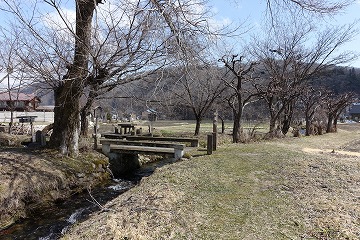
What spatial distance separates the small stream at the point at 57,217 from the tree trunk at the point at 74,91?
238cm

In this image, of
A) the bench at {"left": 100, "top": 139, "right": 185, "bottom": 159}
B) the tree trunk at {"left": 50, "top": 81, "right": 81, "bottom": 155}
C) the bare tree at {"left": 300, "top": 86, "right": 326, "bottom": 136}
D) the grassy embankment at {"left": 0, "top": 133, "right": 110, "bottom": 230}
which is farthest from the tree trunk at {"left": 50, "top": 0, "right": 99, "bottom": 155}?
the bare tree at {"left": 300, "top": 86, "right": 326, "bottom": 136}

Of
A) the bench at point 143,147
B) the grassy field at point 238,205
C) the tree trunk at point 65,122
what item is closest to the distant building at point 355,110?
the grassy field at point 238,205

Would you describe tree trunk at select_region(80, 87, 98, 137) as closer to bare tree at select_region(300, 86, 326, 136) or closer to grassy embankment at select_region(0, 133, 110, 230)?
grassy embankment at select_region(0, 133, 110, 230)

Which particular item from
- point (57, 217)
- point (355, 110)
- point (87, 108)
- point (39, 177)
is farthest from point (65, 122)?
point (355, 110)

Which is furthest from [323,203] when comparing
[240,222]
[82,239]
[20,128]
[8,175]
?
[20,128]

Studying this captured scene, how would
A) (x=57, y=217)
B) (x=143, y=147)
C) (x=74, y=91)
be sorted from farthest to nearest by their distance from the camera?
(x=143, y=147) → (x=74, y=91) → (x=57, y=217)

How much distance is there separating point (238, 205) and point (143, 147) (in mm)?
6283

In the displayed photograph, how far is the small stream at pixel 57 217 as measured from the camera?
6.57m

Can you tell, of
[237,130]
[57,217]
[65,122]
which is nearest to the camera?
[57,217]

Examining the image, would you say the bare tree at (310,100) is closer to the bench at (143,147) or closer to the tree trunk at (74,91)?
the bench at (143,147)

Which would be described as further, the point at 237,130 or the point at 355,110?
the point at 355,110

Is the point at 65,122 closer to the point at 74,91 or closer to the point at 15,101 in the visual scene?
the point at 74,91

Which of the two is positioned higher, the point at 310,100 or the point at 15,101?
the point at 310,100

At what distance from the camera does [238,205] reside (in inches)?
238
